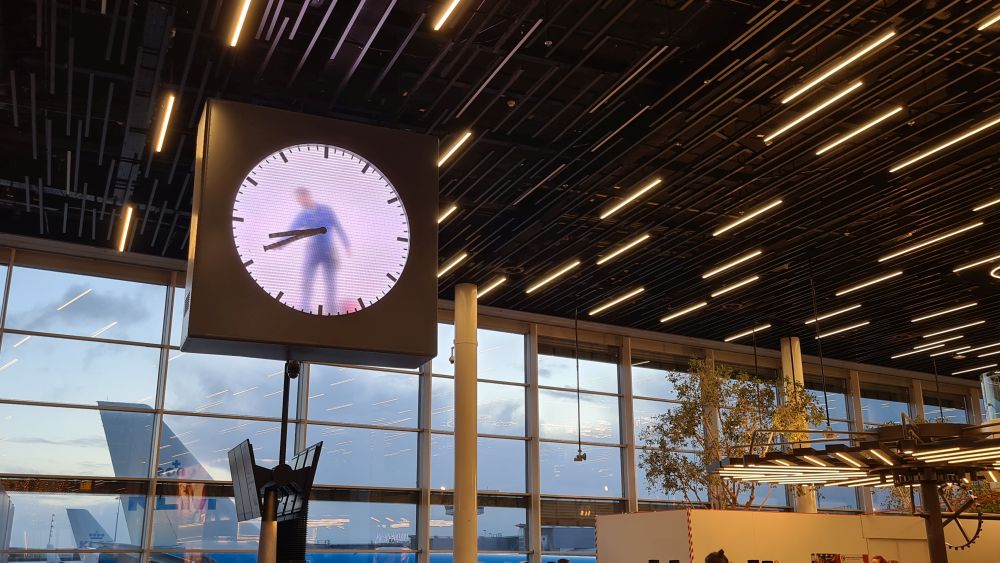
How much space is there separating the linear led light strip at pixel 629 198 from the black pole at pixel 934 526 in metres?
4.79

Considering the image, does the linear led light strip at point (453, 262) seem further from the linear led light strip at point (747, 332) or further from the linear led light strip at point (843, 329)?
the linear led light strip at point (843, 329)

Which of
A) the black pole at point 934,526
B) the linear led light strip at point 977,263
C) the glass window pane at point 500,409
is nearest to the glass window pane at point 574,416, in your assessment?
the glass window pane at point 500,409

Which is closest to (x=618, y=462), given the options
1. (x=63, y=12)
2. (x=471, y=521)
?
(x=471, y=521)

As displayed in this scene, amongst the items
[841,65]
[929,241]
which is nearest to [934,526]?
[841,65]

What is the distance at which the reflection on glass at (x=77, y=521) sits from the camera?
42.2 feet

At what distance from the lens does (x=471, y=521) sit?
575 inches

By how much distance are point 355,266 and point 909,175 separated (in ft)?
30.8

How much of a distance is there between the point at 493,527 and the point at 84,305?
7.94 metres

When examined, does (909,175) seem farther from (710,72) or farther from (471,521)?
(471,521)

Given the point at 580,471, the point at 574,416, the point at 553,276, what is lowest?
the point at 580,471

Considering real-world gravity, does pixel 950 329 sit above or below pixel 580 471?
above

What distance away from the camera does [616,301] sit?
17031 mm

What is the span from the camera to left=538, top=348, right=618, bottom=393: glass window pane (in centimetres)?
A: 1788

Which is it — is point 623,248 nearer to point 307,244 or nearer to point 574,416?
point 574,416
